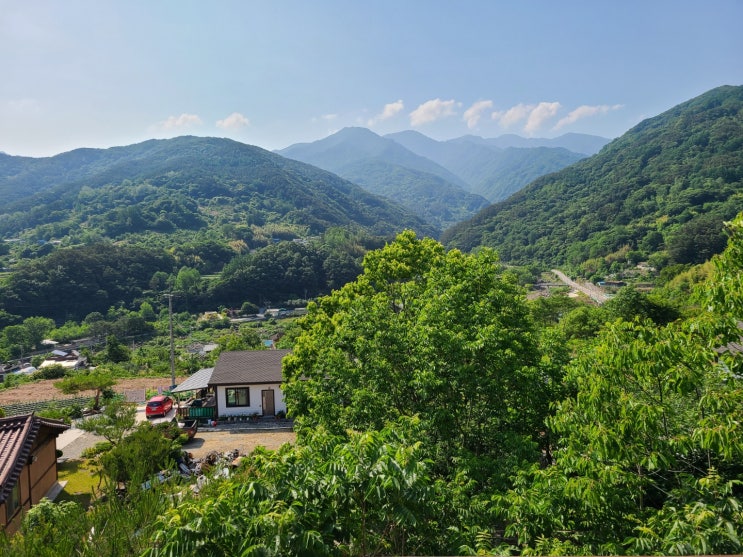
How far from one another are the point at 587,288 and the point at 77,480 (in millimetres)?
77927

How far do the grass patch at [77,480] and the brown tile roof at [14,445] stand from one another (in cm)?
237

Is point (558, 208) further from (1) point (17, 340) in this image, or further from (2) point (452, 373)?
(2) point (452, 373)

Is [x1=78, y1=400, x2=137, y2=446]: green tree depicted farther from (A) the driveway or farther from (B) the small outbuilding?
(A) the driveway

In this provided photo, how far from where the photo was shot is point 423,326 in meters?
8.31

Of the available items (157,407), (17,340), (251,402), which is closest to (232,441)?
(251,402)

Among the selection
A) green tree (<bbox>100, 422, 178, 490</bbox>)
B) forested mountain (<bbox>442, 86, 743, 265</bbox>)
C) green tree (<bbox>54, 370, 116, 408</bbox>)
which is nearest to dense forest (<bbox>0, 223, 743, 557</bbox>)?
green tree (<bbox>100, 422, 178, 490</bbox>)

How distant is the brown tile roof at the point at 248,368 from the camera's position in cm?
2014

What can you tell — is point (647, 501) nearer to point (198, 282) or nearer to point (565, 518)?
point (565, 518)

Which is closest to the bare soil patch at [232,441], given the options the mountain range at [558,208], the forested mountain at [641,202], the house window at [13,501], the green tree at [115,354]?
the house window at [13,501]

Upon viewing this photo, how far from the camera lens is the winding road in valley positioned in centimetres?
6423

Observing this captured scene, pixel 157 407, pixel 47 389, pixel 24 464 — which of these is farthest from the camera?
pixel 47 389

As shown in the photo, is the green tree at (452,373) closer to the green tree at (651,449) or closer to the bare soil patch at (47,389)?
the green tree at (651,449)

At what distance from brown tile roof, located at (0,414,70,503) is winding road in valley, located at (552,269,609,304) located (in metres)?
61.7

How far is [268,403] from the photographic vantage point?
20312mm
